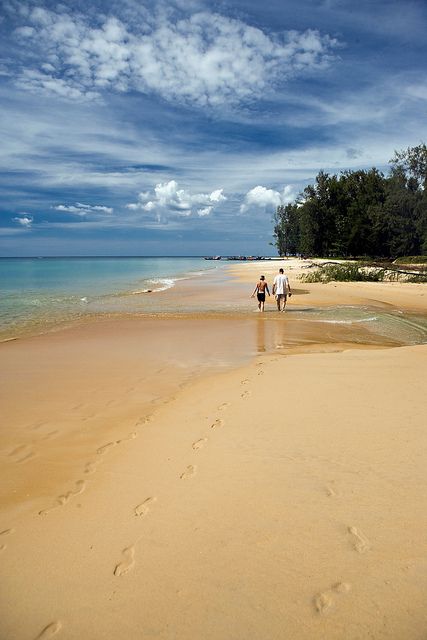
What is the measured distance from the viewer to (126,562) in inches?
124

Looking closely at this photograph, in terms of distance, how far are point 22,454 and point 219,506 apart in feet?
9.88

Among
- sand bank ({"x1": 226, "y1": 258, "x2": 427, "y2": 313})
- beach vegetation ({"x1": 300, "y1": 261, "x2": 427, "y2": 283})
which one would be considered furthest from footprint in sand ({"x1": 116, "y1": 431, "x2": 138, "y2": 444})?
beach vegetation ({"x1": 300, "y1": 261, "x2": 427, "y2": 283})

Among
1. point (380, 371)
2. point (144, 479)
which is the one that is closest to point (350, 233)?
point (380, 371)

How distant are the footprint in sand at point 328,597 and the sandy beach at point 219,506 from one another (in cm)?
1

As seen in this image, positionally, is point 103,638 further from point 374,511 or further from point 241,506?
point 374,511

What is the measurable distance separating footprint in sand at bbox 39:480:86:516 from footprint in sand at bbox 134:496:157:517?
80cm

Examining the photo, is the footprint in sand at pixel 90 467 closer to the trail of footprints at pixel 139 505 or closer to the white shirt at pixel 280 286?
the trail of footprints at pixel 139 505

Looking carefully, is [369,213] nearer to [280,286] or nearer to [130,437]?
[280,286]

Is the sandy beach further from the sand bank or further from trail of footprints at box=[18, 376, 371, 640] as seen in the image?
the sand bank

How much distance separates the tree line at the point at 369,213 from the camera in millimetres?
56469

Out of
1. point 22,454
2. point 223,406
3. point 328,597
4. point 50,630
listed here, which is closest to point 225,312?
point 223,406

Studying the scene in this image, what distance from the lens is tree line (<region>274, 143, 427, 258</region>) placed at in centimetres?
5647

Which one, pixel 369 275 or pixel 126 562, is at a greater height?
pixel 369 275

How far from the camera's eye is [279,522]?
3525 mm
